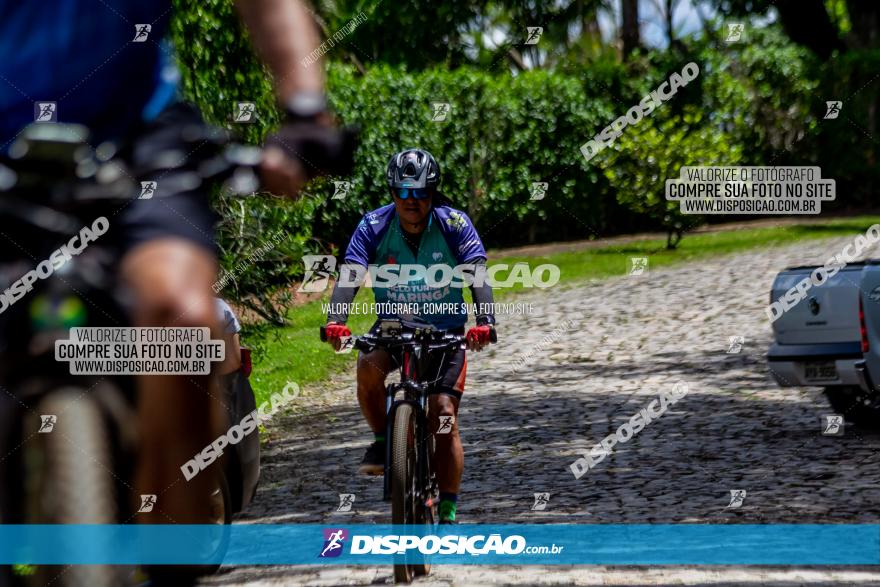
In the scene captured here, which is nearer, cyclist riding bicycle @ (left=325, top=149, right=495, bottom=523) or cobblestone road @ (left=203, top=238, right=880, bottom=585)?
cyclist riding bicycle @ (left=325, top=149, right=495, bottom=523)

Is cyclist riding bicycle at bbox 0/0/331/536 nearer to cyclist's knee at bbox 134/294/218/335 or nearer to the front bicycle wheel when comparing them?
cyclist's knee at bbox 134/294/218/335

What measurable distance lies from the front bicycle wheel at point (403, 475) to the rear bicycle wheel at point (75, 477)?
12.1ft

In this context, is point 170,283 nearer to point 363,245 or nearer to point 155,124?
point 155,124

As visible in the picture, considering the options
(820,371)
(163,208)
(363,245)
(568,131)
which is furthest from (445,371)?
(568,131)

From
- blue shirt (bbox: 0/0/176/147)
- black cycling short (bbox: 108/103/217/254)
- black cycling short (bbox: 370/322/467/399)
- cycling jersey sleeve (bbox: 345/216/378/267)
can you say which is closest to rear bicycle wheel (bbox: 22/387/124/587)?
black cycling short (bbox: 108/103/217/254)

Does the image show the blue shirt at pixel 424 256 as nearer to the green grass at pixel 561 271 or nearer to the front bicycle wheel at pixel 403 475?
the front bicycle wheel at pixel 403 475

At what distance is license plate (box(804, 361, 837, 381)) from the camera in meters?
A: 9.59

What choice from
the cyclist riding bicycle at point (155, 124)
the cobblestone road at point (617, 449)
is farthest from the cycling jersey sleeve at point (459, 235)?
the cyclist riding bicycle at point (155, 124)

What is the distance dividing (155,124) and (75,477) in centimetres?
71

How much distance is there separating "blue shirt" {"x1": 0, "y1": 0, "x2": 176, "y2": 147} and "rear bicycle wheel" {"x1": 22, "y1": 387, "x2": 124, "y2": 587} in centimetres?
59

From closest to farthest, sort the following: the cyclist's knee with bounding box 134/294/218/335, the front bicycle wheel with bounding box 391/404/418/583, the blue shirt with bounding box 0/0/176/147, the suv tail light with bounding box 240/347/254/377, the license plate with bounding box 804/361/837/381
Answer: the cyclist's knee with bounding box 134/294/218/335, the blue shirt with bounding box 0/0/176/147, the suv tail light with bounding box 240/347/254/377, the front bicycle wheel with bounding box 391/404/418/583, the license plate with bounding box 804/361/837/381

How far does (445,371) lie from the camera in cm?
668

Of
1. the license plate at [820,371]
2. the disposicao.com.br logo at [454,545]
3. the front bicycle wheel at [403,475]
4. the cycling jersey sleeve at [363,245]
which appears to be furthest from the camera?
the license plate at [820,371]

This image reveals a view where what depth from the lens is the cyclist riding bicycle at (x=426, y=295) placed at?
6562 millimetres
